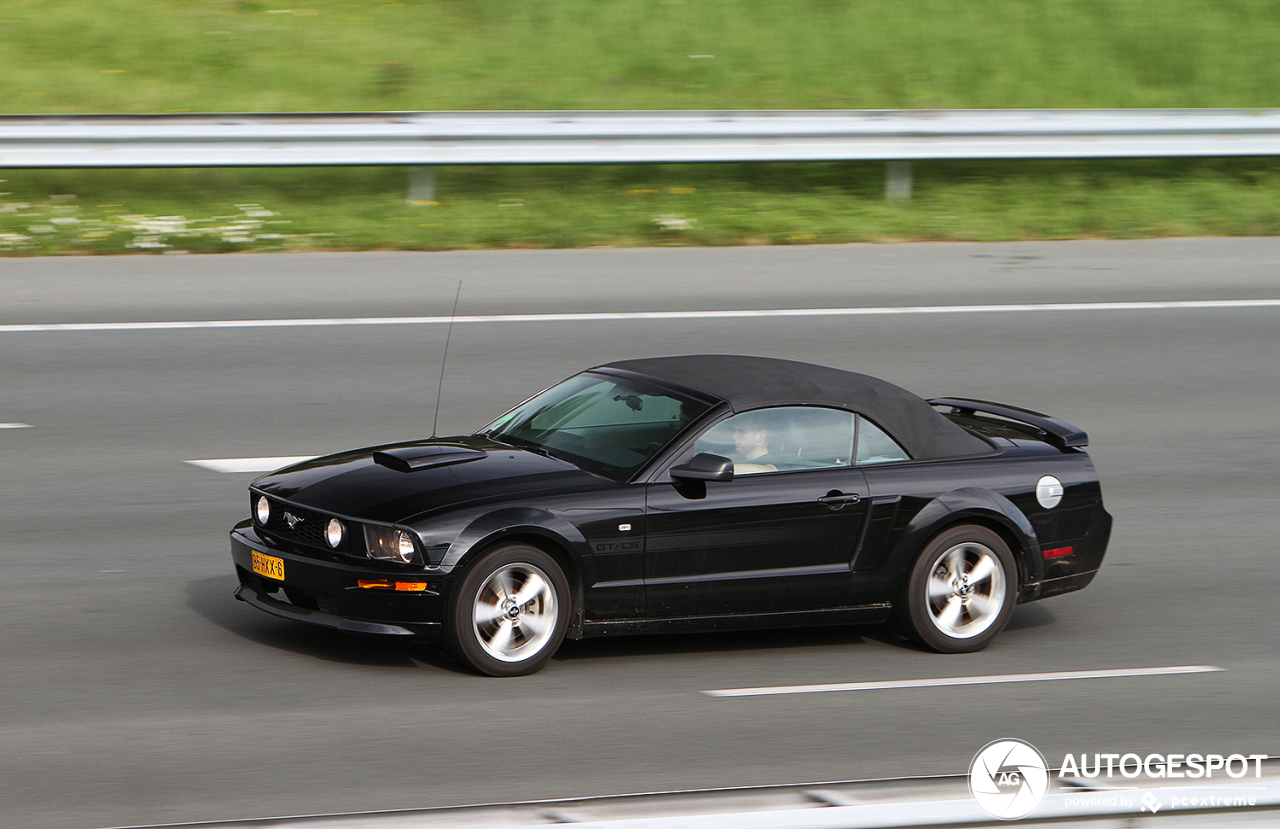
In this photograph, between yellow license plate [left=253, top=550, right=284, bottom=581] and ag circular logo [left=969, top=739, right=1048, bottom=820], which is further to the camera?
yellow license plate [left=253, top=550, right=284, bottom=581]

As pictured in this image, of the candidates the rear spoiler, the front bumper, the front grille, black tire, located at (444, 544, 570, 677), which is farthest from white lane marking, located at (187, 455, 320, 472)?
the rear spoiler

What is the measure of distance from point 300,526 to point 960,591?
10.1ft

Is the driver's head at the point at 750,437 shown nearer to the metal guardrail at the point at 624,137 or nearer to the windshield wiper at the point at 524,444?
the windshield wiper at the point at 524,444

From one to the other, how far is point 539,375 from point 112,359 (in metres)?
3.18

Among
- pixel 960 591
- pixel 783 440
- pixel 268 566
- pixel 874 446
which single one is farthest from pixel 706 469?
pixel 268 566

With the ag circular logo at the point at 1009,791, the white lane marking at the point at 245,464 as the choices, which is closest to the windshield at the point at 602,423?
the ag circular logo at the point at 1009,791

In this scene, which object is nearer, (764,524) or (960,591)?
(764,524)

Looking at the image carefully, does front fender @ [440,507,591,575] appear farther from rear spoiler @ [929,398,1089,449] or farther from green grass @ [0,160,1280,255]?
green grass @ [0,160,1280,255]

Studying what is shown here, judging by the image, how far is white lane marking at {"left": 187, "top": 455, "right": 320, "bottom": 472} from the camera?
988cm

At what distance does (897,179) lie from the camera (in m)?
17.2

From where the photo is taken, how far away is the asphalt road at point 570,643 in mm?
5914

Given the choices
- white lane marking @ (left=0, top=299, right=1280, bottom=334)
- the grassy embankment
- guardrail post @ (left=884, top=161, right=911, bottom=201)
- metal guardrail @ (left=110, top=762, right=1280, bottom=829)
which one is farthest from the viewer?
guardrail post @ (left=884, top=161, right=911, bottom=201)

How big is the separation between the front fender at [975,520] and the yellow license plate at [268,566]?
9.07 feet

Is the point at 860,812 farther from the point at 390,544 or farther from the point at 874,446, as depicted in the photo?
the point at 874,446
